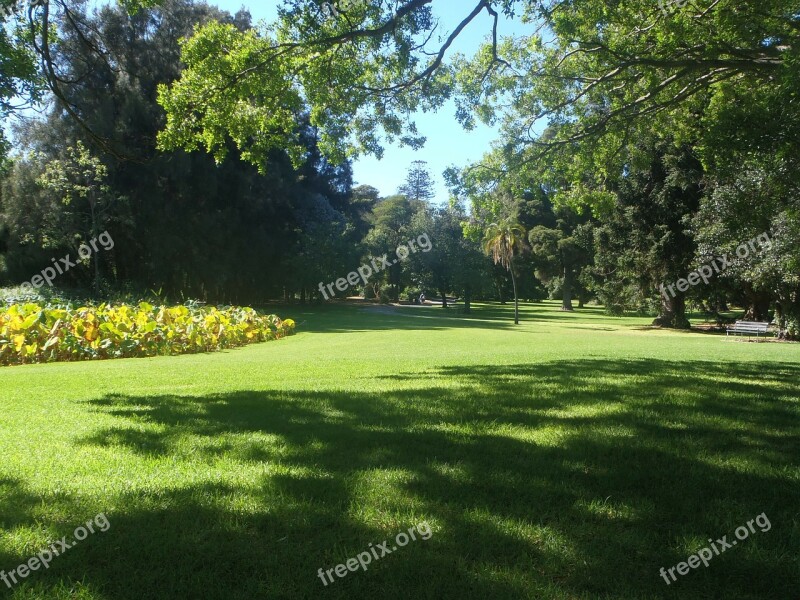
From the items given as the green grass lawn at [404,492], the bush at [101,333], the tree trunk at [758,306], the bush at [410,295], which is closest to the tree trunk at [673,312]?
the tree trunk at [758,306]

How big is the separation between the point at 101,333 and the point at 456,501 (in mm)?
13015

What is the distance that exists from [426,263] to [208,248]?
61.4 feet

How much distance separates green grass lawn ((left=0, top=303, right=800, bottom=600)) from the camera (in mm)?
2891

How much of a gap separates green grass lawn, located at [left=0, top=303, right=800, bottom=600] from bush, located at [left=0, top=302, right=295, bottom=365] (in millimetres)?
7070

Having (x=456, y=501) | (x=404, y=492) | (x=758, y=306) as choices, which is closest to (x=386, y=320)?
(x=758, y=306)

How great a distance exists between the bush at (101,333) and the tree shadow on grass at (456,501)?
8.21 m

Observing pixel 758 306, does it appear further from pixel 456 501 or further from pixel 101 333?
pixel 456 501

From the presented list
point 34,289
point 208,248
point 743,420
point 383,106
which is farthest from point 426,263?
point 743,420

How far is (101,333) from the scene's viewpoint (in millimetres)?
14172

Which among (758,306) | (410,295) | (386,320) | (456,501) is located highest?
(410,295)

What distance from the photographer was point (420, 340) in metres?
20.9

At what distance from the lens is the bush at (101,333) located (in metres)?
13.2

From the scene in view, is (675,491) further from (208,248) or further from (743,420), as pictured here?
(208,248)

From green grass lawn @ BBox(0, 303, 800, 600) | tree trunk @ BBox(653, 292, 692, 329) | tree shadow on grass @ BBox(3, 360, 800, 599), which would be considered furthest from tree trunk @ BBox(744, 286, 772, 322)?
tree shadow on grass @ BBox(3, 360, 800, 599)
